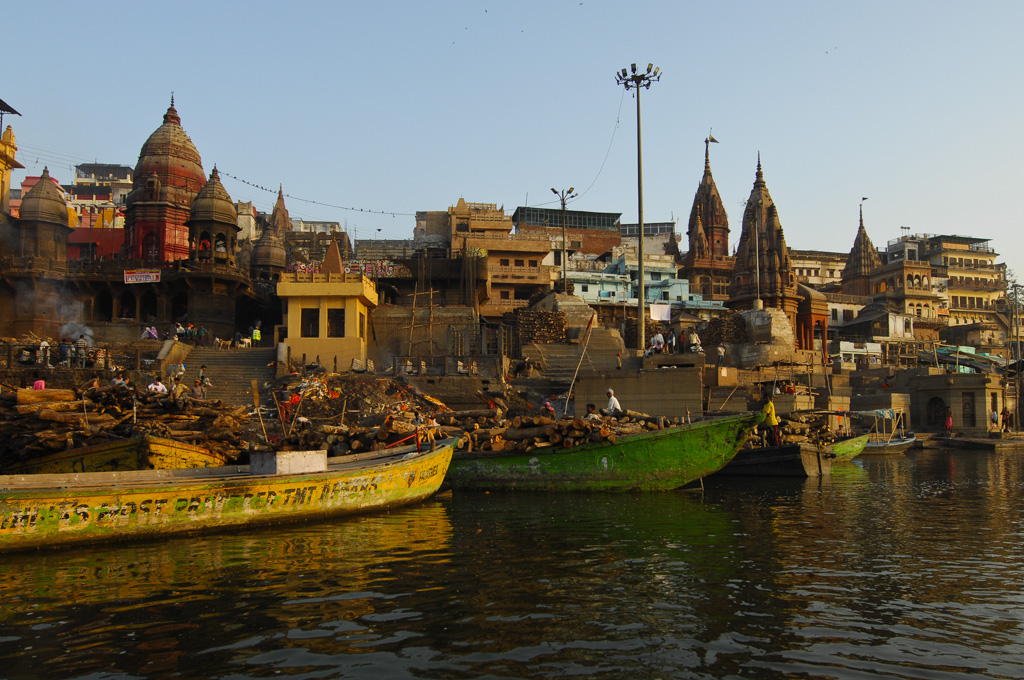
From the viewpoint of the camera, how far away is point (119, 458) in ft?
41.4

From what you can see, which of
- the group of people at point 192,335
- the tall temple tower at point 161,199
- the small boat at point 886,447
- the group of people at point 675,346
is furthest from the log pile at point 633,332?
the tall temple tower at point 161,199

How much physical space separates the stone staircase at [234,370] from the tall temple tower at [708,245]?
54.8 m

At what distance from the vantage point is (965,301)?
8894 centimetres

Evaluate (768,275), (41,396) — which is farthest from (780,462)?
(768,275)

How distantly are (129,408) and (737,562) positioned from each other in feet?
36.9

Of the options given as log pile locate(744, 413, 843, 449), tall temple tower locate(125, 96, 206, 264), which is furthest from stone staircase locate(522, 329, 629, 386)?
tall temple tower locate(125, 96, 206, 264)

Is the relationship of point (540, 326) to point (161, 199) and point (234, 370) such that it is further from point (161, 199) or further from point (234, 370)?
point (161, 199)

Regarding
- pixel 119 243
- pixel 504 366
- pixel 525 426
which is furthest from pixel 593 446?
pixel 119 243

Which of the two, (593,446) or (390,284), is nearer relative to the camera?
(593,446)

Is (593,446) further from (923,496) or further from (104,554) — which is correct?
(104,554)

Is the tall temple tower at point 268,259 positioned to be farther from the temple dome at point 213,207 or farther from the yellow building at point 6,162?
the yellow building at point 6,162

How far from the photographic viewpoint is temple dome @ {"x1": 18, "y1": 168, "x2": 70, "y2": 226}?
139ft

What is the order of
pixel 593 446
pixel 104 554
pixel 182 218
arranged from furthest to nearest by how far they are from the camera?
pixel 182 218, pixel 593 446, pixel 104 554

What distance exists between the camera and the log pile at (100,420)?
1320 centimetres
